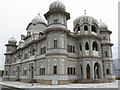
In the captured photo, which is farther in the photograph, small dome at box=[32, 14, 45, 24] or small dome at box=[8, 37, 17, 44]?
small dome at box=[8, 37, 17, 44]

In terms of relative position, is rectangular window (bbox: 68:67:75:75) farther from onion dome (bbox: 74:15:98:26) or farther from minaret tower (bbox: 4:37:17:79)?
minaret tower (bbox: 4:37:17:79)

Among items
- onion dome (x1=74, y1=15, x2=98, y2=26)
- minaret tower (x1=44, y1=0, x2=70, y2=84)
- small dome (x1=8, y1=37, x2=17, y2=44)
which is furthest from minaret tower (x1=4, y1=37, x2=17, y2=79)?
onion dome (x1=74, y1=15, x2=98, y2=26)

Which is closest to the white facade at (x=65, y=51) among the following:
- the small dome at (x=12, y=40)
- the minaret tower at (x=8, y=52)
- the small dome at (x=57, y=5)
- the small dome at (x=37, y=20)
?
the small dome at (x=57, y=5)

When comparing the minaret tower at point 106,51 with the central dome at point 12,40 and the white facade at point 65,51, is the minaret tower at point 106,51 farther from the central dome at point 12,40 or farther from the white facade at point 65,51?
the central dome at point 12,40

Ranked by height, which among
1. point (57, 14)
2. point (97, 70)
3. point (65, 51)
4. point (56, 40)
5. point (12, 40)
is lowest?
point (97, 70)

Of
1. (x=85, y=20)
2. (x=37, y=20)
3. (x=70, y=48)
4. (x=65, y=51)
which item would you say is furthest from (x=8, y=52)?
(x=85, y=20)

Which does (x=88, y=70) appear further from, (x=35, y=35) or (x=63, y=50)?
(x=35, y=35)

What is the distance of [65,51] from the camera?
25500 mm

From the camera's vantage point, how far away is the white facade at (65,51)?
24331 millimetres

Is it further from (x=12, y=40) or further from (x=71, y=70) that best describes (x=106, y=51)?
(x=12, y=40)

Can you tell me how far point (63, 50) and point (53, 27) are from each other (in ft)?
16.5

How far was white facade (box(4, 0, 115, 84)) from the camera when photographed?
24331mm

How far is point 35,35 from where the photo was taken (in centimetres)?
3388

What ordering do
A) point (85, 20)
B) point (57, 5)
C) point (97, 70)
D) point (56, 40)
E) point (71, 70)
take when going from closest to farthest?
1. point (56, 40)
2. point (57, 5)
3. point (71, 70)
4. point (85, 20)
5. point (97, 70)
